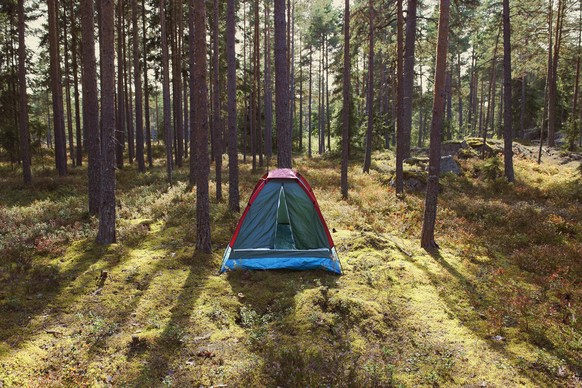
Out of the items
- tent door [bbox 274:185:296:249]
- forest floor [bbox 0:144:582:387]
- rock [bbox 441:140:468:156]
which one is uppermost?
rock [bbox 441:140:468:156]

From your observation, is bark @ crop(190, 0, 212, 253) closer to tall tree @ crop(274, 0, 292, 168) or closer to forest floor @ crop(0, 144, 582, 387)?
forest floor @ crop(0, 144, 582, 387)

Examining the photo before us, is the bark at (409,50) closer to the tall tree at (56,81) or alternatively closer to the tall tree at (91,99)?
the tall tree at (91,99)

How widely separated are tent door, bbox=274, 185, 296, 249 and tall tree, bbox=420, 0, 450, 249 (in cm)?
404

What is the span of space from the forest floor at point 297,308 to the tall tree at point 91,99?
1.30 m

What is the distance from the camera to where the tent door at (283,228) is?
9.20 meters

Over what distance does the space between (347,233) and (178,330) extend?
6.60 meters

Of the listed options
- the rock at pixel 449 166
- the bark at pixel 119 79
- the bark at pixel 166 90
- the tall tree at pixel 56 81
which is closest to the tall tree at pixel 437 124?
the rock at pixel 449 166

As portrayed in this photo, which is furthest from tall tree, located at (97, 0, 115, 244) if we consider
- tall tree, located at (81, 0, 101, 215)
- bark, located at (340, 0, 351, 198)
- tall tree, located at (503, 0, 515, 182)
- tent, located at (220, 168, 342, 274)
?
tall tree, located at (503, 0, 515, 182)

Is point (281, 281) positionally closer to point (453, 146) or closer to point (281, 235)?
point (281, 235)

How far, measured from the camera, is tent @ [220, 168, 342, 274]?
859 cm

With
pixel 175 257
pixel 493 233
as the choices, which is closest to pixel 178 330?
pixel 175 257

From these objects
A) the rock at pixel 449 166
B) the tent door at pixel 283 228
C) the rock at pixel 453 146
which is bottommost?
the tent door at pixel 283 228

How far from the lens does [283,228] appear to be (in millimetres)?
9805

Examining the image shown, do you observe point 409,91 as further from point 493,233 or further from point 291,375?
point 291,375
